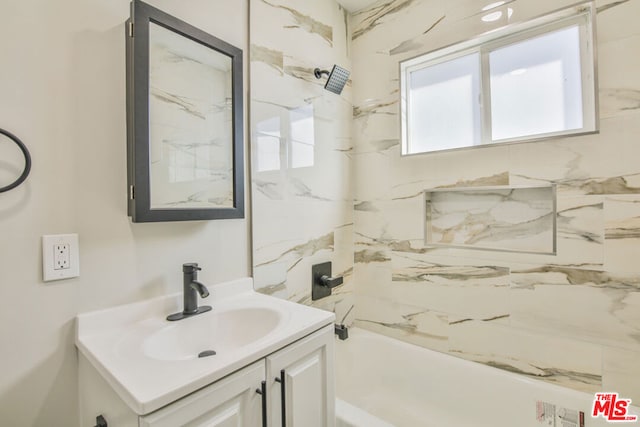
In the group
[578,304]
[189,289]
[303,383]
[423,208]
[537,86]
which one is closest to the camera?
[303,383]

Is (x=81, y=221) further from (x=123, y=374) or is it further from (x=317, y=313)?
(x=317, y=313)

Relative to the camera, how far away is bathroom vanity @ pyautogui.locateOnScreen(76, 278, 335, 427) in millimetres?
685

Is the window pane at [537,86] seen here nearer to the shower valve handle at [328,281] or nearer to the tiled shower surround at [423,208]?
the tiled shower surround at [423,208]

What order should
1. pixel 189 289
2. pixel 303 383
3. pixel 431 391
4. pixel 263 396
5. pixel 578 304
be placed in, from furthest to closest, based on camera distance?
pixel 431 391
pixel 578 304
pixel 189 289
pixel 303 383
pixel 263 396

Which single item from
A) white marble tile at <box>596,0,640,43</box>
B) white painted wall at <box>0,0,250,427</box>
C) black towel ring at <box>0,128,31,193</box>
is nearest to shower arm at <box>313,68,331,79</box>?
white painted wall at <box>0,0,250,427</box>

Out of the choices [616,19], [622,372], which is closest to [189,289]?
[622,372]

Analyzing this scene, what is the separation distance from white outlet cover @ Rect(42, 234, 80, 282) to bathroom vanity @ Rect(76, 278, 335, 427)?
0.15 meters

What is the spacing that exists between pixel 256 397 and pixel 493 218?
151 centimetres

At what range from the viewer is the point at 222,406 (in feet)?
2.51

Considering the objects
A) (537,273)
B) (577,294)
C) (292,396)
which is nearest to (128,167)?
(292,396)

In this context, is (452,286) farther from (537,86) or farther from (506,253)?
(537,86)

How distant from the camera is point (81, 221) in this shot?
951mm

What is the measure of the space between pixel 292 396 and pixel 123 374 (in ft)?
1.60

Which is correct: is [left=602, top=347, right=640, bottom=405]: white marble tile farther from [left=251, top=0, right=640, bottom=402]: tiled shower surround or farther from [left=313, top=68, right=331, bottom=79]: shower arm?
[left=313, top=68, right=331, bottom=79]: shower arm
